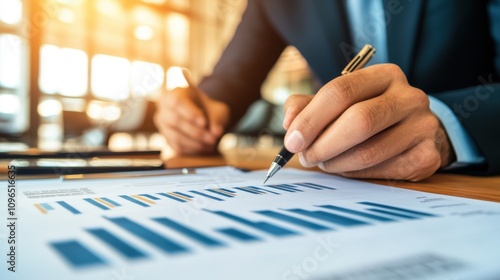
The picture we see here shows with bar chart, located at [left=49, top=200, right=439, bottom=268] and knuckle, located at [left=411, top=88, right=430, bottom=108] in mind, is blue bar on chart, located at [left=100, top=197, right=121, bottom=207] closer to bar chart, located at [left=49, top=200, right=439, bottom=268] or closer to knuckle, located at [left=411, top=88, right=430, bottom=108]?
bar chart, located at [left=49, top=200, right=439, bottom=268]

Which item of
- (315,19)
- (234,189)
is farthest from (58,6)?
(234,189)

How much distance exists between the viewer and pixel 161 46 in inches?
231

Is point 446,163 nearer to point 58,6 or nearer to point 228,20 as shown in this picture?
point 58,6

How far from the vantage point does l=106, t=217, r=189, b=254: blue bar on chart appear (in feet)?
0.51

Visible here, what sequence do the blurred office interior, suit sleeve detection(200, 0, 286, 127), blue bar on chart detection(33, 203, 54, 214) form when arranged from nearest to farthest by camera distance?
blue bar on chart detection(33, 203, 54, 214), suit sleeve detection(200, 0, 286, 127), the blurred office interior

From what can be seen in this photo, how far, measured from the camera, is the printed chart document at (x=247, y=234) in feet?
0.44

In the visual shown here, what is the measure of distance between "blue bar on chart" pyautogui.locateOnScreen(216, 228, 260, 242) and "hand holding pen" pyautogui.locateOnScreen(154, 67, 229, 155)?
507mm

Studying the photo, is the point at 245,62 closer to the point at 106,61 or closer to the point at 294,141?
the point at 294,141

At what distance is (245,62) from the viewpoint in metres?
1.00

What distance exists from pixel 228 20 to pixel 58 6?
261 cm

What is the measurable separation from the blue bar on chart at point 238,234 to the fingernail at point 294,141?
0.14m

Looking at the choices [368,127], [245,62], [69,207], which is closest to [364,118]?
[368,127]

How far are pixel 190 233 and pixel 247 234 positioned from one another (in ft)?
0.09

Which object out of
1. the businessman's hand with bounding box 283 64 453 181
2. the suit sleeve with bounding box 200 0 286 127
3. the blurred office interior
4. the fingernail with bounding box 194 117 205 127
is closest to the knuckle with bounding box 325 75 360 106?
the businessman's hand with bounding box 283 64 453 181
